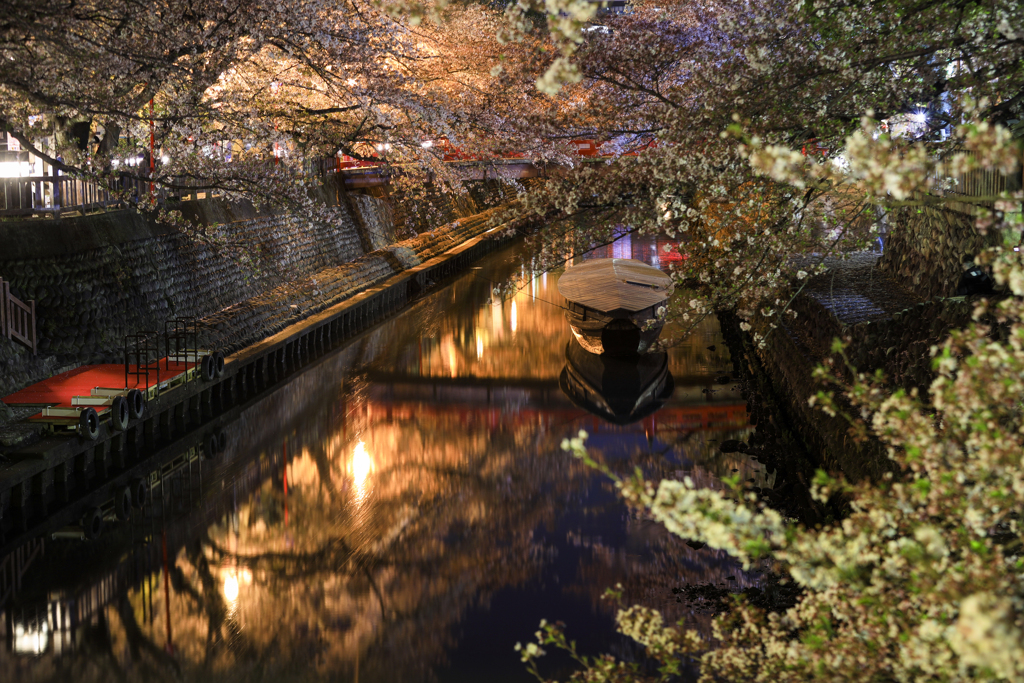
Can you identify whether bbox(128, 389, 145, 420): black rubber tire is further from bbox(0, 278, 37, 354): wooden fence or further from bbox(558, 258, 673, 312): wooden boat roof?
bbox(558, 258, 673, 312): wooden boat roof

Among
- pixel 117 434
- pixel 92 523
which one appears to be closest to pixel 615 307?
pixel 117 434

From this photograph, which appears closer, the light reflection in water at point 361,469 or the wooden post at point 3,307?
the wooden post at point 3,307

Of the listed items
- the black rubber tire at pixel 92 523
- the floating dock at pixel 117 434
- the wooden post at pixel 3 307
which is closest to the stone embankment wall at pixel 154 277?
the wooden post at pixel 3 307

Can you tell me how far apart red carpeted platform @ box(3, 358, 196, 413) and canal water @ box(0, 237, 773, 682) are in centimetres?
137

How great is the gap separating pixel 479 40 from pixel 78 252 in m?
19.0

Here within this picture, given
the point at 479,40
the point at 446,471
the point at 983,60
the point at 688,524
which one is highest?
the point at 479,40

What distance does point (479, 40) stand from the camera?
30766mm

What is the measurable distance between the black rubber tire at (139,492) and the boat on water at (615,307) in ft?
35.5

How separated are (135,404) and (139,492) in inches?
51.0

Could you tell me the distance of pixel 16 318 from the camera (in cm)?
1280

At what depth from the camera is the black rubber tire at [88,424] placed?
11625mm

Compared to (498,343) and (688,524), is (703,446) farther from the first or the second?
(688,524)

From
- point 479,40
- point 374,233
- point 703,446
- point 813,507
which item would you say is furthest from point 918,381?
point 374,233

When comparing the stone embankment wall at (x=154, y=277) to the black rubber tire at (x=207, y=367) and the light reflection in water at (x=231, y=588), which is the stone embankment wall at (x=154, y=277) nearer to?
the black rubber tire at (x=207, y=367)
